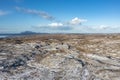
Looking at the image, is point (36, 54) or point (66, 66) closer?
point (66, 66)

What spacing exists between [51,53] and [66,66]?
12006 millimetres

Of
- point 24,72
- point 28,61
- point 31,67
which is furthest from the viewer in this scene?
point 28,61

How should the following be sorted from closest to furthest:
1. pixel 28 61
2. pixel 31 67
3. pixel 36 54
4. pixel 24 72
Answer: pixel 24 72 < pixel 31 67 < pixel 28 61 < pixel 36 54

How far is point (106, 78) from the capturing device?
3572 centimetres

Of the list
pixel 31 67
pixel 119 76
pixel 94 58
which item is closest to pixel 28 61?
pixel 31 67

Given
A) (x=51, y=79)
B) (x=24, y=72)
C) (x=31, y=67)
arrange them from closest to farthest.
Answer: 1. (x=51, y=79)
2. (x=24, y=72)
3. (x=31, y=67)

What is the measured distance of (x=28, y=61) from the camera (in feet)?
150

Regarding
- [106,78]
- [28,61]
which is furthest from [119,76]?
[28,61]

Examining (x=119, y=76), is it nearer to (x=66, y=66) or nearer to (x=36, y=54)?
(x=66, y=66)

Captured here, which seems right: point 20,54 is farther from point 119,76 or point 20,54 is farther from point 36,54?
point 119,76

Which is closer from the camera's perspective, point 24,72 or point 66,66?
point 24,72

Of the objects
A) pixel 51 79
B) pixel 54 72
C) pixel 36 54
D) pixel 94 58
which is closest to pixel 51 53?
pixel 36 54

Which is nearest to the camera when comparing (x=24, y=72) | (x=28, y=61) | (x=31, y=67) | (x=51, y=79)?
(x=51, y=79)

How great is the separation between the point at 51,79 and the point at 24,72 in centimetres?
584
